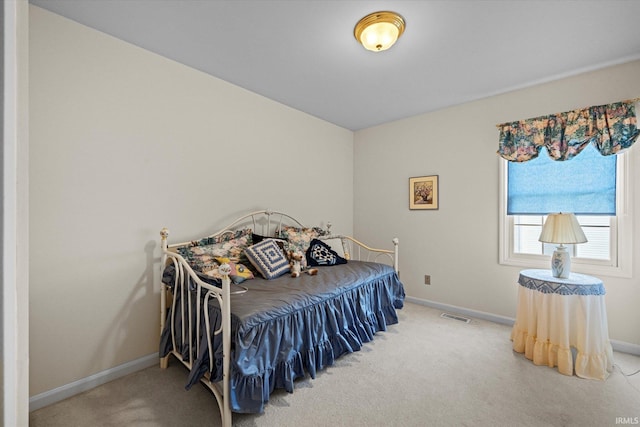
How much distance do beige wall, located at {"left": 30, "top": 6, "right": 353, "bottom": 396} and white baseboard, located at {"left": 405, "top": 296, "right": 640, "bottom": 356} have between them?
253cm

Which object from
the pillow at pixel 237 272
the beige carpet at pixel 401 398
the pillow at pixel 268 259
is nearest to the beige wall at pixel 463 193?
the beige carpet at pixel 401 398

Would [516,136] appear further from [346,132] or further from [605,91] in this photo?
[346,132]

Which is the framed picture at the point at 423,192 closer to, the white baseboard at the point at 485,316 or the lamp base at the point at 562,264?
the white baseboard at the point at 485,316

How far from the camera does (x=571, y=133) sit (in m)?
2.54

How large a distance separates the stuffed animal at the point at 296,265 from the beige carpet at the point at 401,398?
763 millimetres

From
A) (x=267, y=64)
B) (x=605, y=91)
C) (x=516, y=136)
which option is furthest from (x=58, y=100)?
(x=605, y=91)

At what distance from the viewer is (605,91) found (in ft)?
7.98

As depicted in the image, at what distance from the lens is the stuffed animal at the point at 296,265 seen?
97.8 inches

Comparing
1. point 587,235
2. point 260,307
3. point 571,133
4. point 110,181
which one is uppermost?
point 571,133

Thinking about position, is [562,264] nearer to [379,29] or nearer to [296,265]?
[296,265]

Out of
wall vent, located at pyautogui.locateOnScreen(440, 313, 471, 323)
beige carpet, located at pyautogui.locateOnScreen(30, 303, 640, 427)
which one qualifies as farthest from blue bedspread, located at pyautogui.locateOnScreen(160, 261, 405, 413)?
wall vent, located at pyautogui.locateOnScreen(440, 313, 471, 323)

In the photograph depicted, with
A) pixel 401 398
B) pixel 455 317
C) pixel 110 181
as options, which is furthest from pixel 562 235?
pixel 110 181

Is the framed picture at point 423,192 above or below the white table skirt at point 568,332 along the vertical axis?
above

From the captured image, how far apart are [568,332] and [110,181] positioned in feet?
11.5
